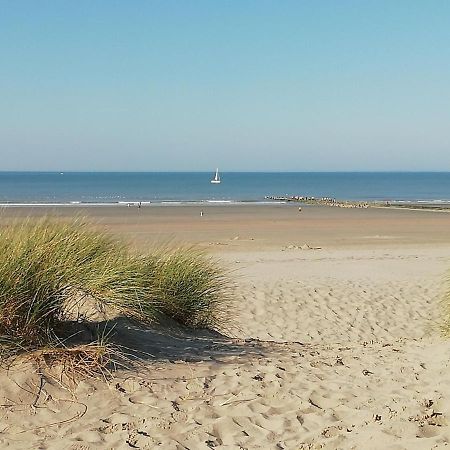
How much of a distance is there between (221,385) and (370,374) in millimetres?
1395

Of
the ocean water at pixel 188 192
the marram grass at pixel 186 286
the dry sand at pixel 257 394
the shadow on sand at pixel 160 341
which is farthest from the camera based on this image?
the ocean water at pixel 188 192

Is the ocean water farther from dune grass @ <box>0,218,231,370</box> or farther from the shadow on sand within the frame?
the shadow on sand

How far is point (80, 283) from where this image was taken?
5195 millimetres

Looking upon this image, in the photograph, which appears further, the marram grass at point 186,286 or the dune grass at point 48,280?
the marram grass at point 186,286

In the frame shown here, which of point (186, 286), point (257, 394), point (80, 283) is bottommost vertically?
point (257, 394)

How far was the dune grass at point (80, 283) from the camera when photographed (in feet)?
15.8

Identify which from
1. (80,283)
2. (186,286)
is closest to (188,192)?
(186,286)

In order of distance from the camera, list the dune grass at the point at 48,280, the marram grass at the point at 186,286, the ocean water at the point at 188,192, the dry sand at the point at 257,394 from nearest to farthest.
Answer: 1. the dry sand at the point at 257,394
2. the dune grass at the point at 48,280
3. the marram grass at the point at 186,286
4. the ocean water at the point at 188,192

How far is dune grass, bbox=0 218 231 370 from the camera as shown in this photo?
190 inches

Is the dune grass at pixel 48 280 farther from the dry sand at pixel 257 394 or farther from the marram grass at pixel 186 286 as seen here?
the marram grass at pixel 186 286

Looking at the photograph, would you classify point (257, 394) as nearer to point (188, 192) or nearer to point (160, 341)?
point (160, 341)

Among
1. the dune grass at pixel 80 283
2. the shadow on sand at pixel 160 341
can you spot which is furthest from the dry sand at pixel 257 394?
the dune grass at pixel 80 283

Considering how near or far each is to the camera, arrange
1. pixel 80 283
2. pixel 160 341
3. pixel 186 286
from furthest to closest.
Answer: pixel 186 286 < pixel 160 341 < pixel 80 283

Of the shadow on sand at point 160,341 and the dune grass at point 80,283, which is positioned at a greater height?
the dune grass at point 80,283
